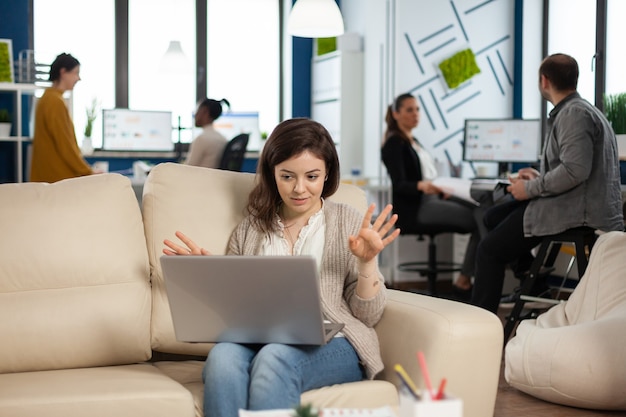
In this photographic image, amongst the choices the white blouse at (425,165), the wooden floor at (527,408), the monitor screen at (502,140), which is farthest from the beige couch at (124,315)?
the monitor screen at (502,140)

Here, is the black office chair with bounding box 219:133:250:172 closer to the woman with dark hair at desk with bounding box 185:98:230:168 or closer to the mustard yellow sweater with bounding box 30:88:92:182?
the woman with dark hair at desk with bounding box 185:98:230:168

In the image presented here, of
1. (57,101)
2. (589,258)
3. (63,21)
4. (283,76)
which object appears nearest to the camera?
(589,258)

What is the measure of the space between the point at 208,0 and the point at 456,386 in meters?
6.84

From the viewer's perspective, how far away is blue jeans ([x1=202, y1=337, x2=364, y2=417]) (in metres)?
2.01

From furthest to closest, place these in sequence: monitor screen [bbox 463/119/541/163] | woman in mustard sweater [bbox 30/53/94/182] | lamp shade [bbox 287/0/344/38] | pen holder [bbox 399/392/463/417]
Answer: monitor screen [bbox 463/119/541/163] < lamp shade [bbox 287/0/344/38] < woman in mustard sweater [bbox 30/53/94/182] < pen holder [bbox 399/392/463/417]

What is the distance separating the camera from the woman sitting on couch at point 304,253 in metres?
2.03

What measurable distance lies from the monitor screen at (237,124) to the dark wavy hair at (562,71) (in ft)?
14.5

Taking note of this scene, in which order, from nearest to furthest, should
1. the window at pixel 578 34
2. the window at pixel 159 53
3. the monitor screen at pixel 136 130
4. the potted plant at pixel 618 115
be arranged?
1. the potted plant at pixel 618 115
2. the window at pixel 578 34
3. the monitor screen at pixel 136 130
4. the window at pixel 159 53

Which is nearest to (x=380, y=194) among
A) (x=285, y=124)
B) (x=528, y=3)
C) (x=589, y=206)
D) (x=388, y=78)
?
(x=388, y=78)

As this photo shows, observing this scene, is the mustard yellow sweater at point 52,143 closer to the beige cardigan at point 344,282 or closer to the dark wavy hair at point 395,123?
the dark wavy hair at point 395,123

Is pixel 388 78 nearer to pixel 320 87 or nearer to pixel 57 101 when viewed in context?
pixel 320 87

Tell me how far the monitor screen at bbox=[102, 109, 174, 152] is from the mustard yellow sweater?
94.1 inches

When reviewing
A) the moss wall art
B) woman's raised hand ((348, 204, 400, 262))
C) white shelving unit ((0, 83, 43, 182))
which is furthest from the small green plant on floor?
woman's raised hand ((348, 204, 400, 262))

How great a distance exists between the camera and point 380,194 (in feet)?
22.0
